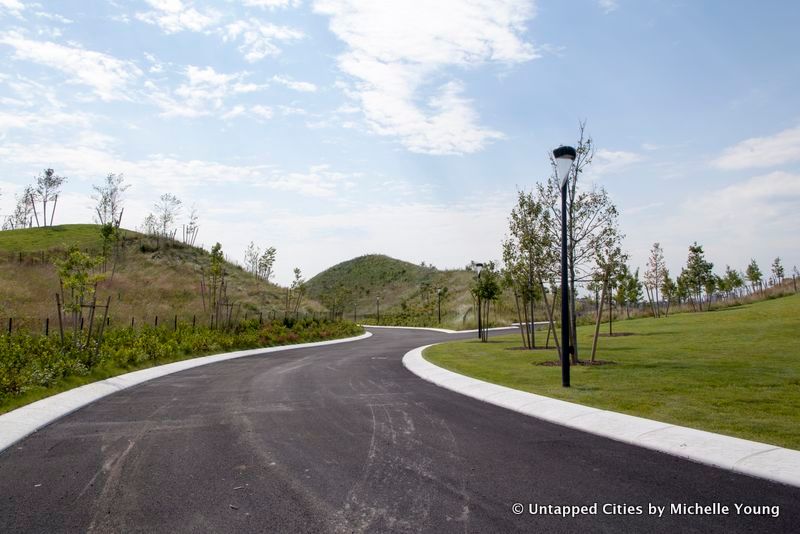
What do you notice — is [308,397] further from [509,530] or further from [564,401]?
[509,530]

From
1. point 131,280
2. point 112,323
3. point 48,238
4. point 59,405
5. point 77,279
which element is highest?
point 48,238

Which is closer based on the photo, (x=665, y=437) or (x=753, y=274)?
(x=665, y=437)

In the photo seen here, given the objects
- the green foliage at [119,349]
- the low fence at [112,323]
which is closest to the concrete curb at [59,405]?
the green foliage at [119,349]

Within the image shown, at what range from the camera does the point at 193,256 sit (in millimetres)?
60188

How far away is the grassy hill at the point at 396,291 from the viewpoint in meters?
57.9

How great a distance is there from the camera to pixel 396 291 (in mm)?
99875

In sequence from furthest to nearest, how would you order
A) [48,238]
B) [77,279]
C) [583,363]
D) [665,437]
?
[48,238], [583,363], [77,279], [665,437]

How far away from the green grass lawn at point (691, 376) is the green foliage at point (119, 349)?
10.1 metres

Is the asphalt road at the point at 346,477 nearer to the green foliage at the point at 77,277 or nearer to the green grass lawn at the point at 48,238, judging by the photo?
the green foliage at the point at 77,277

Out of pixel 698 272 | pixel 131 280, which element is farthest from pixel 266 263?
pixel 698 272

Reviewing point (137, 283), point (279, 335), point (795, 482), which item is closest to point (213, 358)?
point (279, 335)

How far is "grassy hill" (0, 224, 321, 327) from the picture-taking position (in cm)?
3431

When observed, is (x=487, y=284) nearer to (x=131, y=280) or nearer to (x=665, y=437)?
(x=665, y=437)

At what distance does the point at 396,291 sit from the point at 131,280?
5792cm
